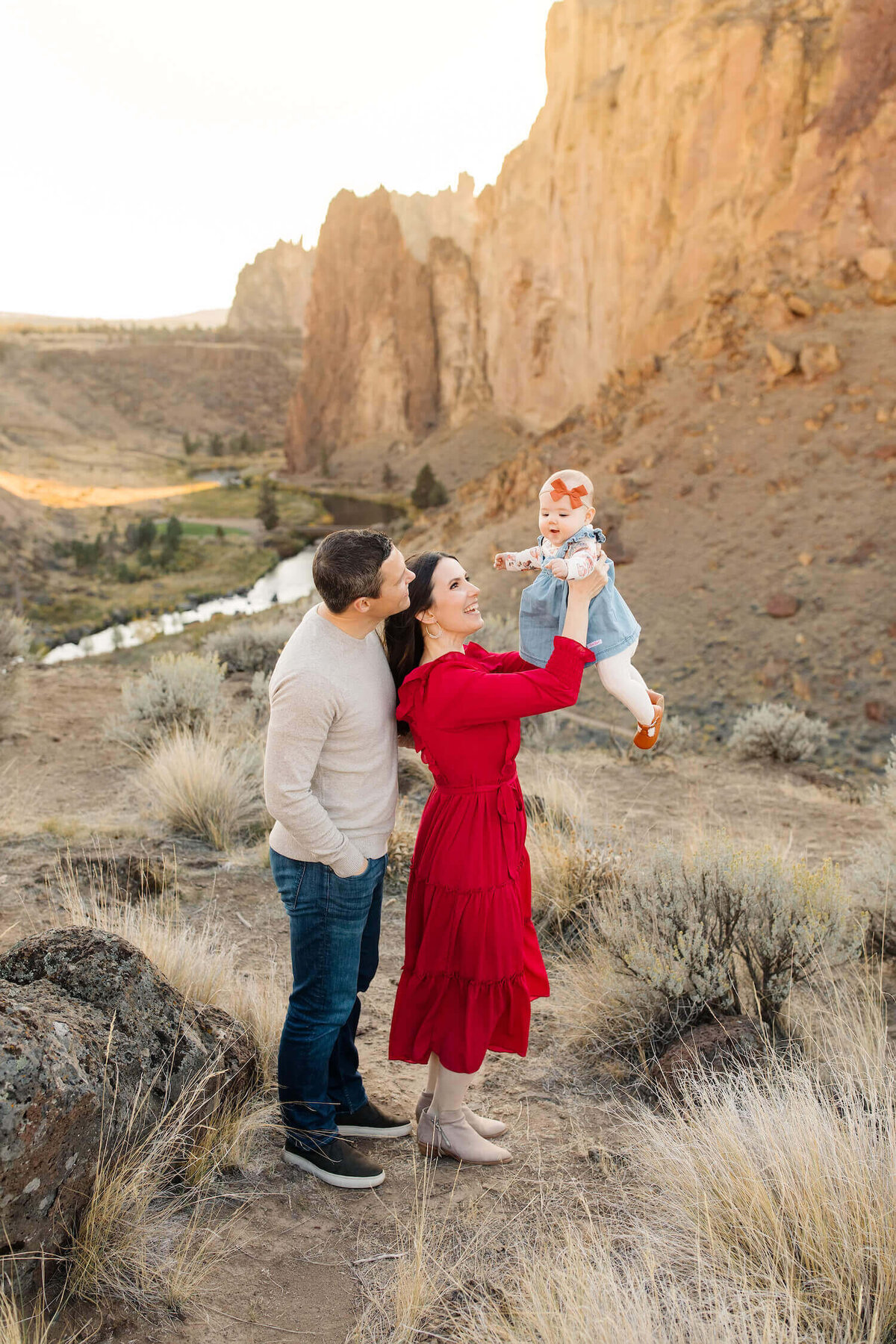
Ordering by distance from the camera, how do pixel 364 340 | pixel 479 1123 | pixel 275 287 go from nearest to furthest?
pixel 479 1123 → pixel 364 340 → pixel 275 287

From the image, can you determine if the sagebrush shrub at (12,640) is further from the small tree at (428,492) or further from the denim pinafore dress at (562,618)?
the small tree at (428,492)

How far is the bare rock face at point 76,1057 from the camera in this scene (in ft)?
5.91

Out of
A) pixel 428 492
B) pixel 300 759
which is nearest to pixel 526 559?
pixel 300 759

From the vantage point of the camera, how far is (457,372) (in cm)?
4634

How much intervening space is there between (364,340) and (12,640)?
45.4 m

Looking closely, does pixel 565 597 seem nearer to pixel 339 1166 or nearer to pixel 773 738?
pixel 339 1166

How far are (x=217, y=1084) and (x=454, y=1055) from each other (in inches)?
26.4

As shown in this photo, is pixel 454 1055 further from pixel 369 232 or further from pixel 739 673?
pixel 369 232

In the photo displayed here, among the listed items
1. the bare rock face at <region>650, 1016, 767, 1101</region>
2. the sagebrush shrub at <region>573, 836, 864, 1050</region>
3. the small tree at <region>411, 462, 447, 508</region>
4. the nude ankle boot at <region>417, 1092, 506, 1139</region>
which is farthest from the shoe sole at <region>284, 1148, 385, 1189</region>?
the small tree at <region>411, 462, 447, 508</region>

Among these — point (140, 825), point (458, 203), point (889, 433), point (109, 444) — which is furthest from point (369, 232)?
point (140, 825)

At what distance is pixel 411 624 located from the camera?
8.32ft

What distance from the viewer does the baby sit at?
2.38 m

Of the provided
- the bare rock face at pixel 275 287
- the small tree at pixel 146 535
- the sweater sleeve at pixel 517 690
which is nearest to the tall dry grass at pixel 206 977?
the sweater sleeve at pixel 517 690

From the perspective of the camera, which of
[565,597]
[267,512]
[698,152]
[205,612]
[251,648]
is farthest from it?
[267,512]
